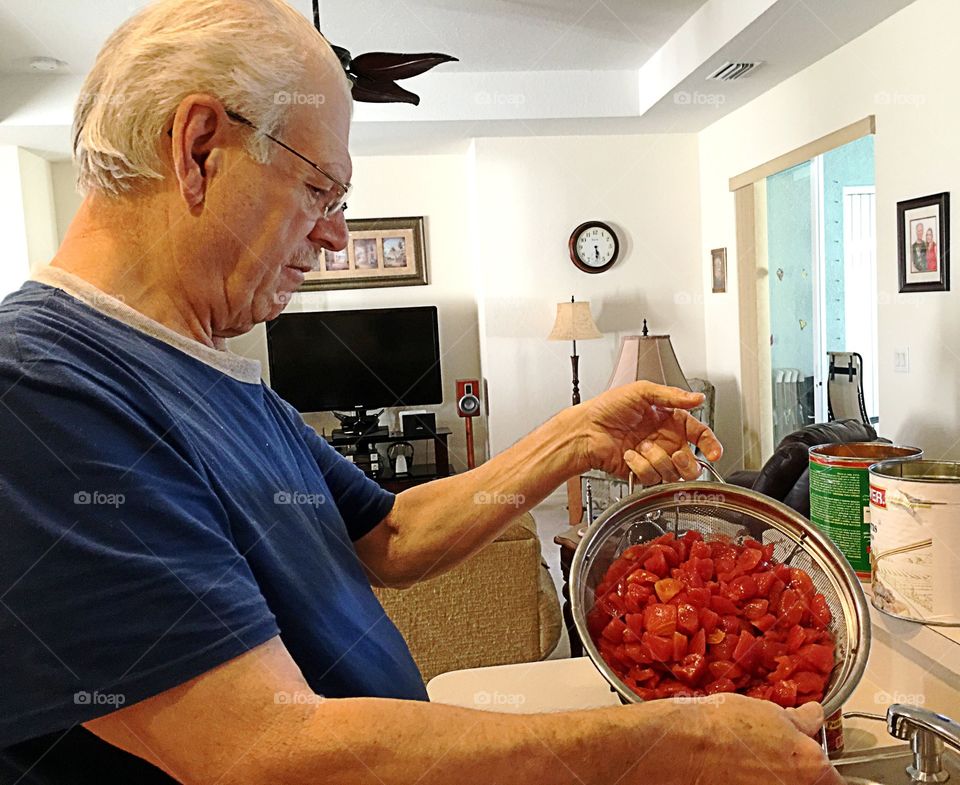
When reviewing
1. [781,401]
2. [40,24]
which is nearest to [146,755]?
[40,24]

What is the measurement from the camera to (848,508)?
1.29 m

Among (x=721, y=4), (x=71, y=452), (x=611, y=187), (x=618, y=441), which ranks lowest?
(x=618, y=441)

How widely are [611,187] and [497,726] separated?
5.40 meters

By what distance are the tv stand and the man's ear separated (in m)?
4.87

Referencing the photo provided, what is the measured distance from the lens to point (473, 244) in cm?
622

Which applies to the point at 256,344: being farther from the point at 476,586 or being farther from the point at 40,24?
the point at 476,586

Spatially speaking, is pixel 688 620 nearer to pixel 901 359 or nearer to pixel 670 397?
pixel 670 397

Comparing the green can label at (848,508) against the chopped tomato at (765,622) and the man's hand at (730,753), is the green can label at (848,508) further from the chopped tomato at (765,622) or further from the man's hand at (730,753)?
the man's hand at (730,753)

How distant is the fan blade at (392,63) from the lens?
2.95 meters

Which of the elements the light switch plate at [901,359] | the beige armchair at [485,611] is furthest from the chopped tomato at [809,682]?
the light switch plate at [901,359]

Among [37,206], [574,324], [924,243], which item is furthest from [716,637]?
[37,206]

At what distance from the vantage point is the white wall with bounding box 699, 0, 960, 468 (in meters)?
3.20

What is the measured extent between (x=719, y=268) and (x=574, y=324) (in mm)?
1021

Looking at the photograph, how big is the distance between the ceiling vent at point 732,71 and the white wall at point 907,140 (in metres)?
0.27
